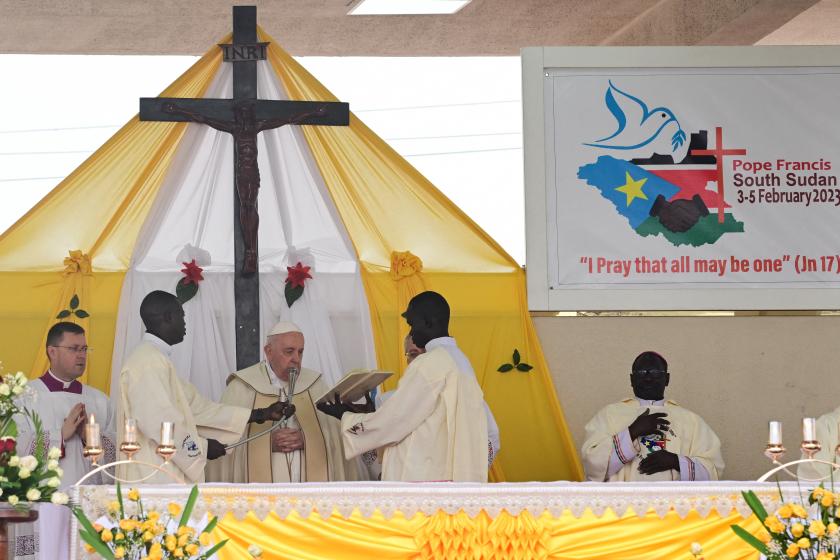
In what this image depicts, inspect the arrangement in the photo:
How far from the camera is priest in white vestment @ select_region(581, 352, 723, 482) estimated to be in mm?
8117

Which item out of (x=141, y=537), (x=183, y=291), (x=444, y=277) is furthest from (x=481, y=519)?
(x=183, y=291)

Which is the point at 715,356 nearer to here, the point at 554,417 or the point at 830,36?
the point at 554,417

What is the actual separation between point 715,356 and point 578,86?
6.43 ft

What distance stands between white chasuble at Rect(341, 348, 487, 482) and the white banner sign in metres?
2.14

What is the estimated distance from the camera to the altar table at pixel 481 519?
6.13 metres

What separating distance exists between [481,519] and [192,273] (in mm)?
3358

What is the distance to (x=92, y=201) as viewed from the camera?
892 centimetres

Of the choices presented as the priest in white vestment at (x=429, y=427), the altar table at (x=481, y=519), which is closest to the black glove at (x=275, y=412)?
the priest in white vestment at (x=429, y=427)

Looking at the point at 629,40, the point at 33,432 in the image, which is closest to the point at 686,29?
the point at 629,40

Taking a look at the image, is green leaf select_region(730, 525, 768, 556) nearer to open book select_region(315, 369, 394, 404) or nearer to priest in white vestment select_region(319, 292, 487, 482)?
priest in white vestment select_region(319, 292, 487, 482)

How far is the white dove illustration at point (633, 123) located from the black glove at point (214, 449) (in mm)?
3294

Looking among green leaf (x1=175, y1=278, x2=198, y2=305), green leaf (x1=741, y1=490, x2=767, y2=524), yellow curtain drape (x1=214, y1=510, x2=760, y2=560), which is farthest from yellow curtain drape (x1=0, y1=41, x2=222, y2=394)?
green leaf (x1=741, y1=490, x2=767, y2=524)

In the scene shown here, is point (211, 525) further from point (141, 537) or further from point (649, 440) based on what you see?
point (649, 440)

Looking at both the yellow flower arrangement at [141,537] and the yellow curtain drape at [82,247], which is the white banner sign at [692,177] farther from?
the yellow flower arrangement at [141,537]
